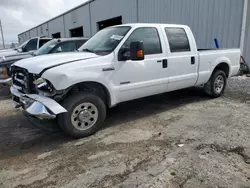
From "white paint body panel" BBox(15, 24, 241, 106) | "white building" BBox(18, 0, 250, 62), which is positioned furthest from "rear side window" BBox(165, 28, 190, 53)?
"white building" BBox(18, 0, 250, 62)

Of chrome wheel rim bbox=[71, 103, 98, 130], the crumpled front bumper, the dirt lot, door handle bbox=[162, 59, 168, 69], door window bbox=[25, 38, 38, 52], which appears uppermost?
door window bbox=[25, 38, 38, 52]

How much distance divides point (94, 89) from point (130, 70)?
2.50ft

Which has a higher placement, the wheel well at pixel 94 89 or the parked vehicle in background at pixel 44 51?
the parked vehicle in background at pixel 44 51

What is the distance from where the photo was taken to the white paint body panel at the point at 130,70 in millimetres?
3361

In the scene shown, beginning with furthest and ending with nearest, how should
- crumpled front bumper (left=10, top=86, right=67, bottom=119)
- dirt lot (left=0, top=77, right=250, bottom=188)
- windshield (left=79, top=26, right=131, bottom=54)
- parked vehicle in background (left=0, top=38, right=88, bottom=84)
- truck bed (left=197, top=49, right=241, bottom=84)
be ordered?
parked vehicle in background (left=0, top=38, right=88, bottom=84) → truck bed (left=197, top=49, right=241, bottom=84) → windshield (left=79, top=26, right=131, bottom=54) → crumpled front bumper (left=10, top=86, right=67, bottom=119) → dirt lot (left=0, top=77, right=250, bottom=188)

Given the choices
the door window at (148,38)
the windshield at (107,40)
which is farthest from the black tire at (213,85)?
the windshield at (107,40)

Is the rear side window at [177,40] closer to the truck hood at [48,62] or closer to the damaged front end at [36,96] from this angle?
the truck hood at [48,62]

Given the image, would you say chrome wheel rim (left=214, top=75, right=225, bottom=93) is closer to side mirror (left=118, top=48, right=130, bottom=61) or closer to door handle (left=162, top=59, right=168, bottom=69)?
door handle (left=162, top=59, right=168, bottom=69)

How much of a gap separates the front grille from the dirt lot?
84 centimetres

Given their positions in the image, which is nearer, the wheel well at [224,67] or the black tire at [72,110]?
the black tire at [72,110]

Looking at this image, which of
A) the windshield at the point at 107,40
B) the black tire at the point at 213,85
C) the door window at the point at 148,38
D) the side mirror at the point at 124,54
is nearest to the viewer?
the side mirror at the point at 124,54

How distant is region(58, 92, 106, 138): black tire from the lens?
340 cm

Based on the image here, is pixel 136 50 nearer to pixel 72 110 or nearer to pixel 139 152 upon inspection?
pixel 72 110

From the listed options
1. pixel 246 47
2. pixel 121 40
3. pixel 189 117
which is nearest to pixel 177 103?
pixel 189 117
